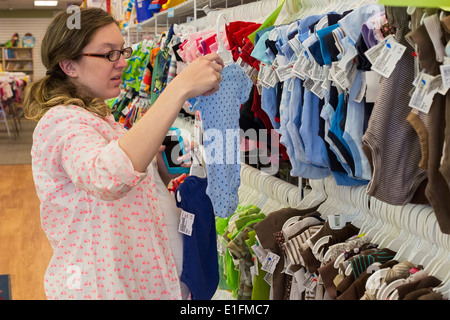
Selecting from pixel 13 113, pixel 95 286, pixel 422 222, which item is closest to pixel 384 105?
pixel 422 222

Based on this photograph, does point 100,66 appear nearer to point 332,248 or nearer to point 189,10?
point 332,248

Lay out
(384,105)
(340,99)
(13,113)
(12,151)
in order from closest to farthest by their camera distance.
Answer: (384,105) < (340,99) < (12,151) < (13,113)

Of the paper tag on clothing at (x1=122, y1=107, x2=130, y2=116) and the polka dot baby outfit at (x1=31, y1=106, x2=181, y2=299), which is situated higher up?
the polka dot baby outfit at (x1=31, y1=106, x2=181, y2=299)

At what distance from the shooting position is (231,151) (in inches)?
88.5

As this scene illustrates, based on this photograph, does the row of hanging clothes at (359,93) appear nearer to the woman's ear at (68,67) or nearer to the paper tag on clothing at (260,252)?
the paper tag on clothing at (260,252)

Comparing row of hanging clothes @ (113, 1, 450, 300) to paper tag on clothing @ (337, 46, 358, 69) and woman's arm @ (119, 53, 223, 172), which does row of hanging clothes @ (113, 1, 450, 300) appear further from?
woman's arm @ (119, 53, 223, 172)

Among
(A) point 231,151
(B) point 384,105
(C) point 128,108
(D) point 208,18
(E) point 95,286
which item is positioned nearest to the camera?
(B) point 384,105

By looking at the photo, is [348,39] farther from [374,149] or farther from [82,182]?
[82,182]

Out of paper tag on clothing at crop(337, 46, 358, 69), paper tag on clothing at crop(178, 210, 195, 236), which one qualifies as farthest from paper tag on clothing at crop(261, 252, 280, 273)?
paper tag on clothing at crop(337, 46, 358, 69)

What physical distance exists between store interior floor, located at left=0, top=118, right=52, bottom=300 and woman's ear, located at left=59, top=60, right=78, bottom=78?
107 inches

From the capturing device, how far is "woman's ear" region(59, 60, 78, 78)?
1810 mm

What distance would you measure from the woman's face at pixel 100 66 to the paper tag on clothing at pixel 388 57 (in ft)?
2.63

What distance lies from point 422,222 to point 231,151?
0.76 m

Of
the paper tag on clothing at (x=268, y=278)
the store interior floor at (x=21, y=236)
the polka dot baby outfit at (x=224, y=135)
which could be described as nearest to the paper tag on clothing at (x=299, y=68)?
the polka dot baby outfit at (x=224, y=135)
